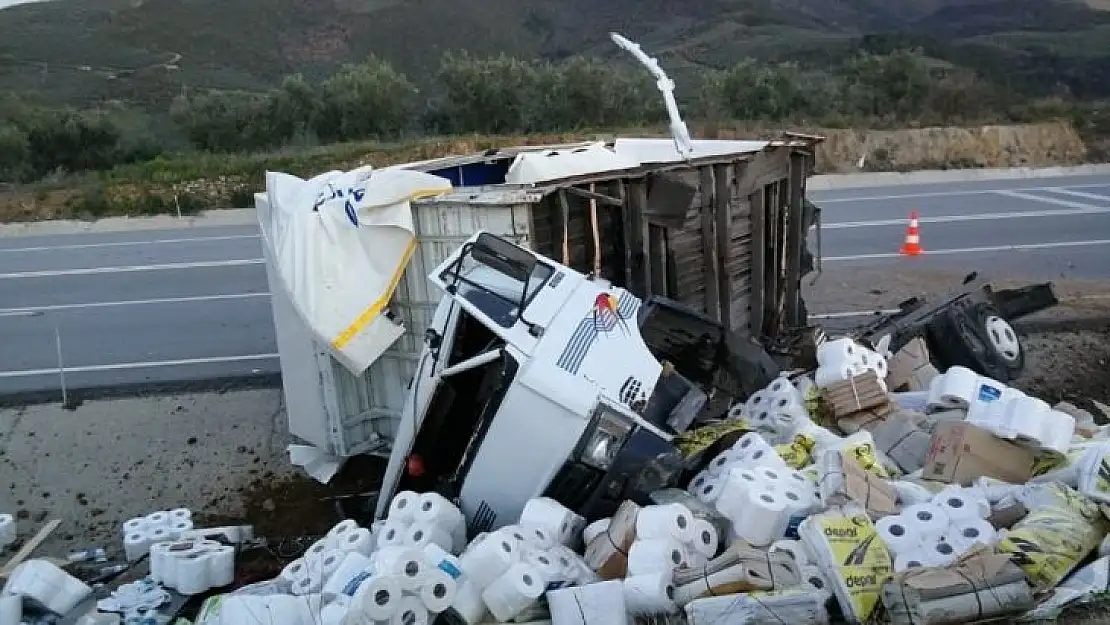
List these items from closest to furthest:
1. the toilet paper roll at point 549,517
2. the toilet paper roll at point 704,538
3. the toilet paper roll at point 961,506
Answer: the toilet paper roll at point 961,506 < the toilet paper roll at point 704,538 < the toilet paper roll at point 549,517

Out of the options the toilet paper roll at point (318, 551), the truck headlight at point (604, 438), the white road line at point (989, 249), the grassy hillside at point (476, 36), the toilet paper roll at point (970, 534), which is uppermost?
the grassy hillside at point (476, 36)

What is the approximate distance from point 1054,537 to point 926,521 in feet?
1.69

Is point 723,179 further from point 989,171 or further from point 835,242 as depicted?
point 989,171

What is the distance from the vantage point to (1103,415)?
6.79 meters

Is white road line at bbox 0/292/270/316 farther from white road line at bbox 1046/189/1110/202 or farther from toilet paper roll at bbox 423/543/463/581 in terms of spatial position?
white road line at bbox 1046/189/1110/202

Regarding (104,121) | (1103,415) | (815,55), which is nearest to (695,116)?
(104,121)

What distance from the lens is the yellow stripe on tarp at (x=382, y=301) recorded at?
6.13 metres

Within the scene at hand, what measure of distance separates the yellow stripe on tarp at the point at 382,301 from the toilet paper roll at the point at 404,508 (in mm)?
1448

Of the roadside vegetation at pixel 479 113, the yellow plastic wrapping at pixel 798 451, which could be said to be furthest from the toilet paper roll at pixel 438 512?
the roadside vegetation at pixel 479 113

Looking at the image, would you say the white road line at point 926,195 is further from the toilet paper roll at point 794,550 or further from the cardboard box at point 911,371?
the toilet paper roll at point 794,550

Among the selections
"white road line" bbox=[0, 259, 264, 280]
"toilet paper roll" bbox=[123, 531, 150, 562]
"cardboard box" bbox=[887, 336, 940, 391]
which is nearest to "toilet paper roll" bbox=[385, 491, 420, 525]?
"toilet paper roll" bbox=[123, 531, 150, 562]

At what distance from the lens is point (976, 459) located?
17.1 feet

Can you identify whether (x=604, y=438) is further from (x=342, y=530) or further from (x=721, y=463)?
(x=342, y=530)

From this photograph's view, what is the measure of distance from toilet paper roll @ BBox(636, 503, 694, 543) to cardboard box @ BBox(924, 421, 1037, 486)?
168cm
